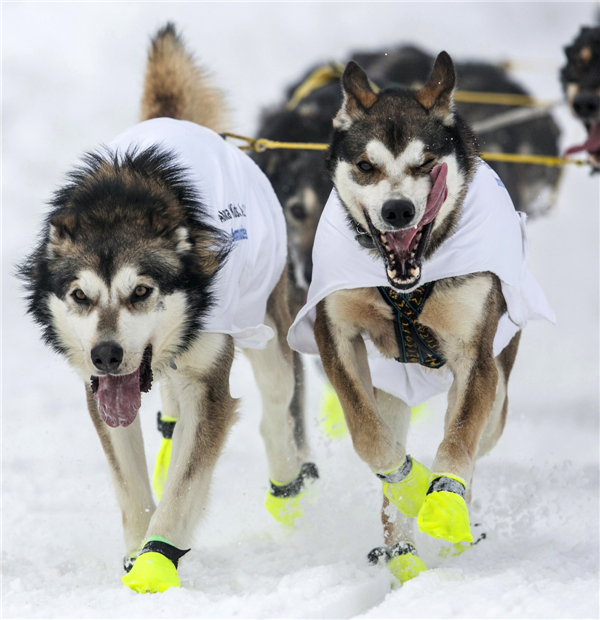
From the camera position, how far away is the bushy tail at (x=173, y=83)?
418cm

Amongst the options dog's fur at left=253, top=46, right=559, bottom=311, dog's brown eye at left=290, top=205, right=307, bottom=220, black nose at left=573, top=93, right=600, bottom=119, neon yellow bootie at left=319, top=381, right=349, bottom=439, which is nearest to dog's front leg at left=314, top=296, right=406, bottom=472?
dog's fur at left=253, top=46, right=559, bottom=311

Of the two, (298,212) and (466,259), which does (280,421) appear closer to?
(466,259)

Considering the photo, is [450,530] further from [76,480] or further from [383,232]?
[76,480]

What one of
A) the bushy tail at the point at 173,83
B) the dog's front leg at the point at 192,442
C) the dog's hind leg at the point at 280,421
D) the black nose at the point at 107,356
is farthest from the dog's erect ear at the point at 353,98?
the bushy tail at the point at 173,83

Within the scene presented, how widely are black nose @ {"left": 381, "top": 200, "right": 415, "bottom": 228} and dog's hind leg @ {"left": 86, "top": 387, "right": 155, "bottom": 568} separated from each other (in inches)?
50.3

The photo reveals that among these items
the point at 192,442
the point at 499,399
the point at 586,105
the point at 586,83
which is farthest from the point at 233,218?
the point at 586,83

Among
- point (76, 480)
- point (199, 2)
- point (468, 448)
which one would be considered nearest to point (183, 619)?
point (468, 448)

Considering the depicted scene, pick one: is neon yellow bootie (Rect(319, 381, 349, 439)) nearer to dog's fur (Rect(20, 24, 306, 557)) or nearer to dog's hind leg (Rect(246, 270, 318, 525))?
dog's hind leg (Rect(246, 270, 318, 525))

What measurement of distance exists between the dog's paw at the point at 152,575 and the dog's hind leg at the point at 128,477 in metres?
0.35

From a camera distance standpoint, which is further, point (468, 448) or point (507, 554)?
point (507, 554)

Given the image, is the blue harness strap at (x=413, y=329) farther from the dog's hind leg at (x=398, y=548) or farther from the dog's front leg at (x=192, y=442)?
the dog's front leg at (x=192, y=442)

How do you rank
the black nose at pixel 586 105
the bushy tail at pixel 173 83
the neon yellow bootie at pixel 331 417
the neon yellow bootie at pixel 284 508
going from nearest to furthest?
1. the neon yellow bootie at pixel 284 508
2. the bushy tail at pixel 173 83
3. the neon yellow bootie at pixel 331 417
4. the black nose at pixel 586 105

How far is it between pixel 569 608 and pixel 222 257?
5.56ft

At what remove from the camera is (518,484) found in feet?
13.8
